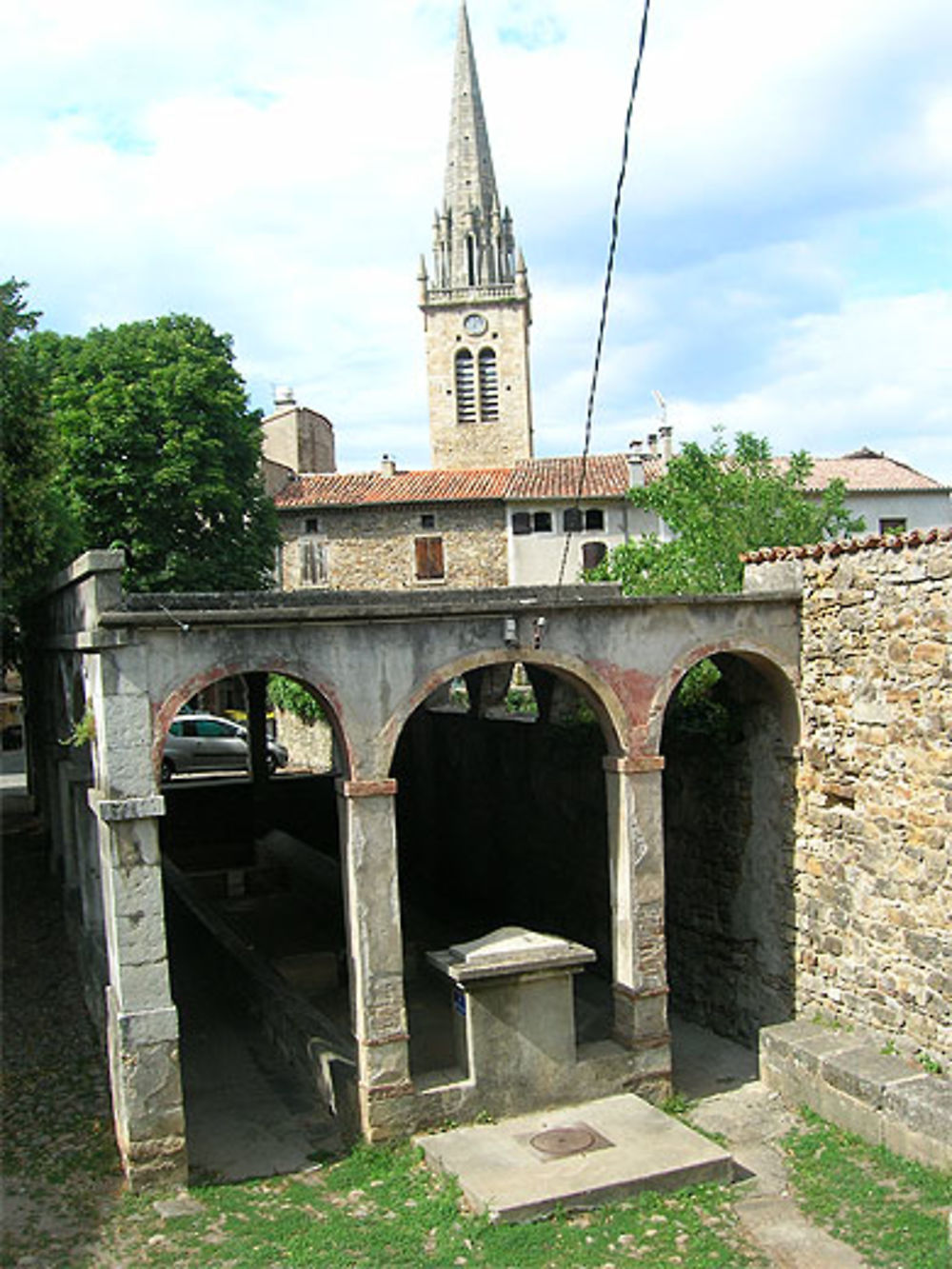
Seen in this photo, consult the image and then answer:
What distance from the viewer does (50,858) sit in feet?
62.3

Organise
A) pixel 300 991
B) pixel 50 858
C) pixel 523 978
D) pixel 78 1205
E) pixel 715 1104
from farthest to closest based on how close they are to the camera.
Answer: pixel 50 858 < pixel 300 991 < pixel 715 1104 < pixel 523 978 < pixel 78 1205

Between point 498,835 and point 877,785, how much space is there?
737 cm

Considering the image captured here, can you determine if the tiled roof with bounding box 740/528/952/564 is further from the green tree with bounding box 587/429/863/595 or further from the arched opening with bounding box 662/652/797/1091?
the green tree with bounding box 587/429/863/595

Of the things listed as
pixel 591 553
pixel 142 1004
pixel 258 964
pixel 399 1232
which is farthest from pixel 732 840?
pixel 591 553

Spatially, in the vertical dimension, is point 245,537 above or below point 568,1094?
above

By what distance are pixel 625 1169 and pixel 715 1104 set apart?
7.33ft

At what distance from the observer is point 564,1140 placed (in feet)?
31.3

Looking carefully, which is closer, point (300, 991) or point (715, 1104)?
point (715, 1104)

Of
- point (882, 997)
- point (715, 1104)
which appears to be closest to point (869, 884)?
point (882, 997)

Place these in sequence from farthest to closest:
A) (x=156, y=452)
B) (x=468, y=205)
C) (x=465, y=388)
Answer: (x=468, y=205) → (x=465, y=388) → (x=156, y=452)

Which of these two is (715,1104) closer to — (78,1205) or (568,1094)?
(568,1094)

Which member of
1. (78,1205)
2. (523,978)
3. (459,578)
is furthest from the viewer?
(459,578)

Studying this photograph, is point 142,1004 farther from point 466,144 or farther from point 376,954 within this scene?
point 466,144

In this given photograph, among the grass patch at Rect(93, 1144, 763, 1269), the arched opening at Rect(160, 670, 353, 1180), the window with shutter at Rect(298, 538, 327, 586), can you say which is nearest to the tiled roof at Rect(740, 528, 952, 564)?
the arched opening at Rect(160, 670, 353, 1180)
